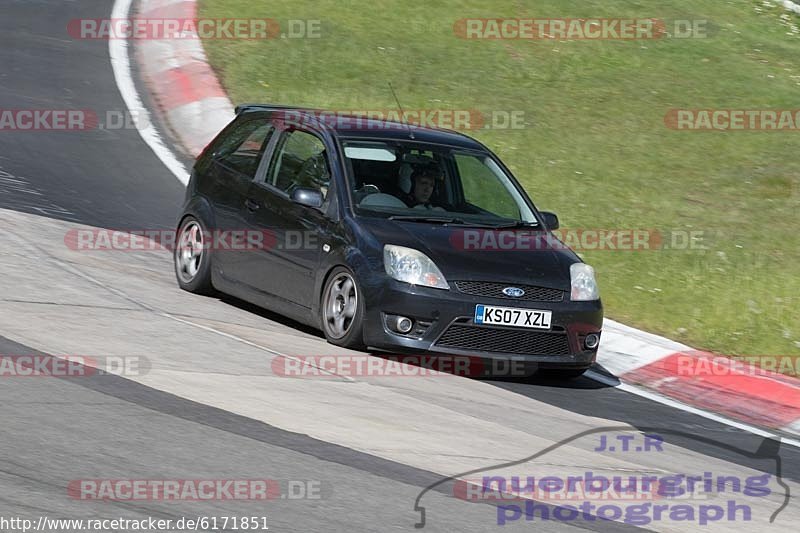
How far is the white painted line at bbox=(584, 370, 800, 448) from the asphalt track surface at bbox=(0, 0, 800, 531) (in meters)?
0.15

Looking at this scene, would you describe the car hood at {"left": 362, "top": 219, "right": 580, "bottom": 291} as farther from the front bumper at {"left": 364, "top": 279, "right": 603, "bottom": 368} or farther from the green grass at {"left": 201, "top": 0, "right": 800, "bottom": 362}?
the green grass at {"left": 201, "top": 0, "right": 800, "bottom": 362}

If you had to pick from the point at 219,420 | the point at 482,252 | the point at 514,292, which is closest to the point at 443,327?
the point at 514,292

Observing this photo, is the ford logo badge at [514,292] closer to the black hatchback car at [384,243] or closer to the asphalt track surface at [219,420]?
the black hatchback car at [384,243]

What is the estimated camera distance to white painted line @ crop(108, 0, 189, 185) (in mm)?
14619

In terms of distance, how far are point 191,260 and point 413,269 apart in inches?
98.1

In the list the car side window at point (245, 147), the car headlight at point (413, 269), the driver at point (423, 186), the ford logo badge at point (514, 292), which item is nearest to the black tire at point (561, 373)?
the ford logo badge at point (514, 292)

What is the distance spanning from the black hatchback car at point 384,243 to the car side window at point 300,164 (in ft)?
0.04

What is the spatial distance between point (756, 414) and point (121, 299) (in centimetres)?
453

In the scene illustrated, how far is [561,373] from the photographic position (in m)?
9.97

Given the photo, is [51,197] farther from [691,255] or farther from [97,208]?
[691,255]

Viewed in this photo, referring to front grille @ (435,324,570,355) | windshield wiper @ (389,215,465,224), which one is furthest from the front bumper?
windshield wiper @ (389,215,465,224)

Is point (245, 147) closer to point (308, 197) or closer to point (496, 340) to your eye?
point (308, 197)

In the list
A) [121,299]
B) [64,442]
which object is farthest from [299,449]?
[121,299]

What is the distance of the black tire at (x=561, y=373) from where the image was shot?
32.2 ft
